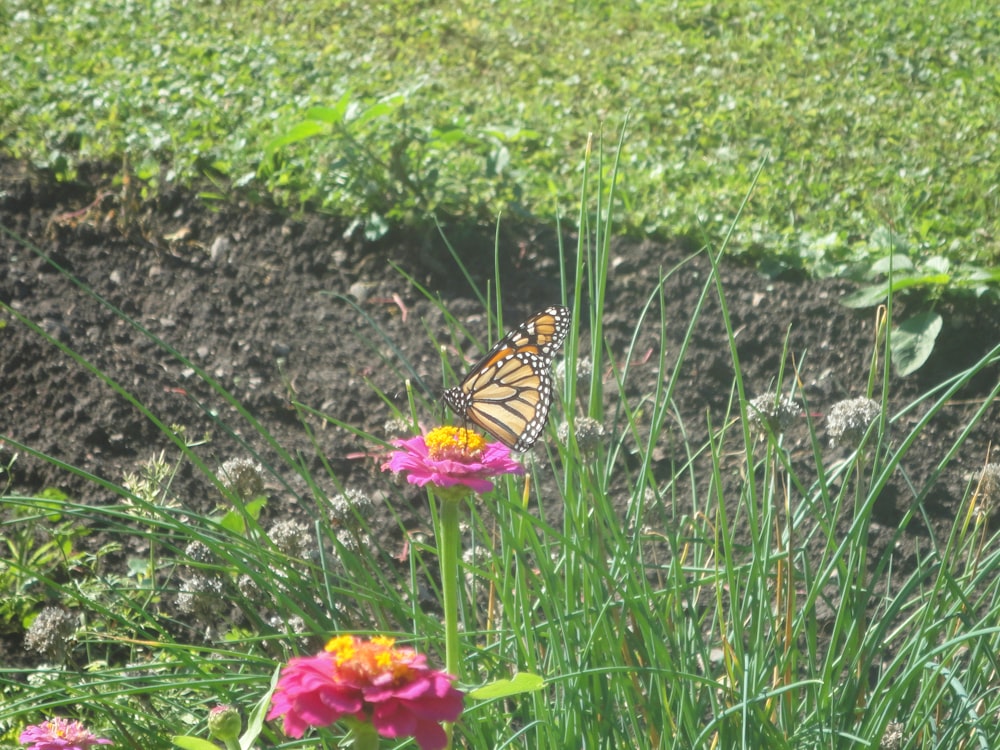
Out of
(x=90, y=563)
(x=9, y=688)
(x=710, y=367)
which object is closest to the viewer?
(x=9, y=688)

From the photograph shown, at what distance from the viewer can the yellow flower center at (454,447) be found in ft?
A: 4.21

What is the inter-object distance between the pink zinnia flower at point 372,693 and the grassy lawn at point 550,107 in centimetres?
289

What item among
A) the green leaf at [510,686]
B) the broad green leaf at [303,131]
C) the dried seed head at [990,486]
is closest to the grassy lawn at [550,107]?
the broad green leaf at [303,131]

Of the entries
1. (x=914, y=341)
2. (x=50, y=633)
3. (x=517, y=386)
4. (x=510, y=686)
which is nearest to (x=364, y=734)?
(x=510, y=686)

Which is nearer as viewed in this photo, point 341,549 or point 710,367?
point 341,549

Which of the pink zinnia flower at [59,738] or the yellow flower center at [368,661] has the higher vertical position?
the yellow flower center at [368,661]

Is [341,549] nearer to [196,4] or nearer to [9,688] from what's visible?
[9,688]

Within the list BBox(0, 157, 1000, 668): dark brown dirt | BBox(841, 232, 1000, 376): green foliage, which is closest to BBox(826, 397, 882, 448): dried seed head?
BBox(0, 157, 1000, 668): dark brown dirt

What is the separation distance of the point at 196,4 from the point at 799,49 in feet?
11.8

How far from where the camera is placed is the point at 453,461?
126cm

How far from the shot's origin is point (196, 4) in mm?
6320

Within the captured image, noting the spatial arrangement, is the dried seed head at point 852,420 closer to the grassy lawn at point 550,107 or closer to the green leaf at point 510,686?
the green leaf at point 510,686

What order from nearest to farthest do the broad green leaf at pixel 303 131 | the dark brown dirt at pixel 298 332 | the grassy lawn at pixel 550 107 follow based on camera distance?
1. the dark brown dirt at pixel 298 332
2. the broad green leaf at pixel 303 131
3. the grassy lawn at pixel 550 107

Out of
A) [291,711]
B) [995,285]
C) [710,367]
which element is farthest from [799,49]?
[291,711]
